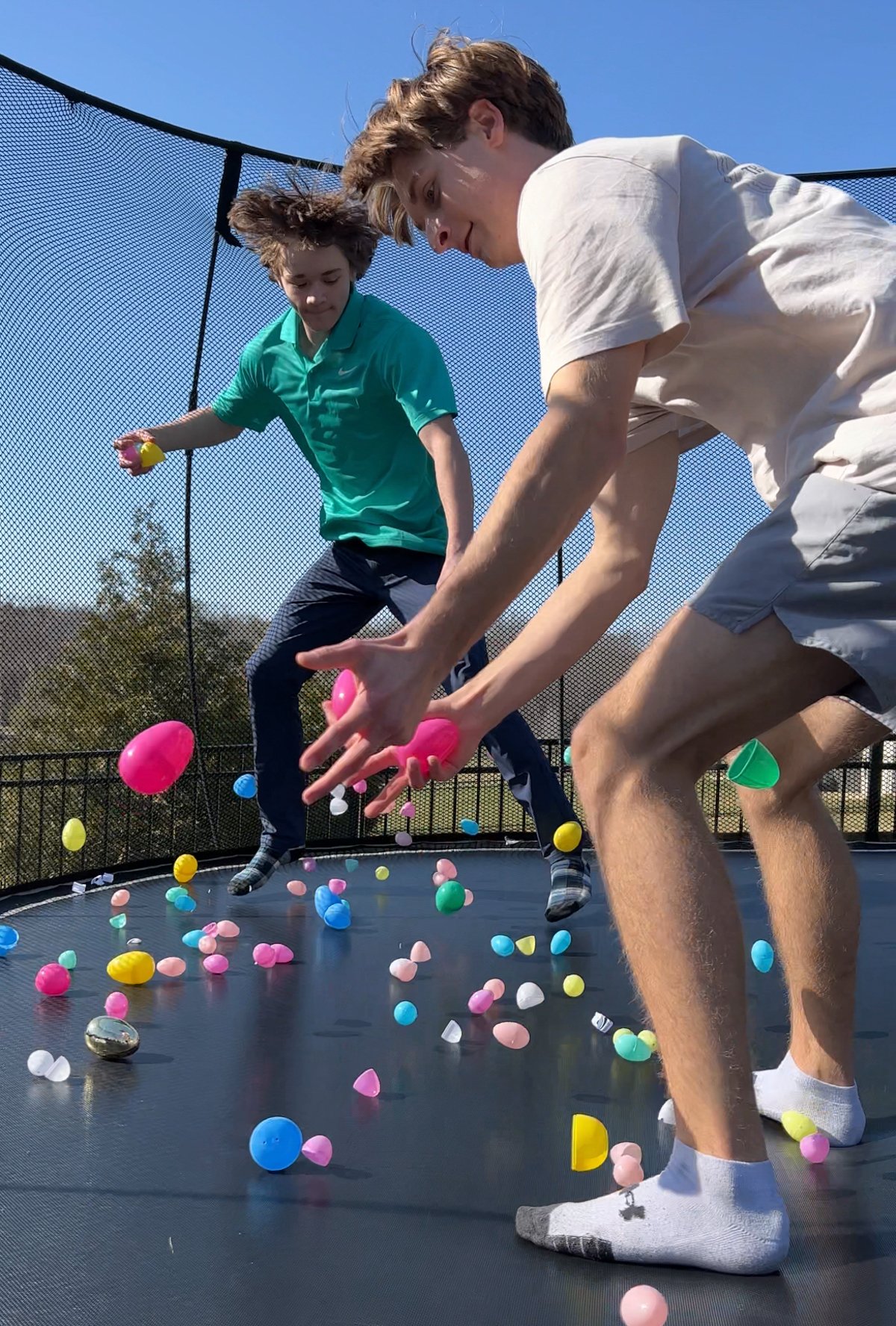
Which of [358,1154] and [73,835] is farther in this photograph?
[73,835]

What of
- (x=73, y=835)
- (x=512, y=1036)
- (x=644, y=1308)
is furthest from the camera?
(x=73, y=835)

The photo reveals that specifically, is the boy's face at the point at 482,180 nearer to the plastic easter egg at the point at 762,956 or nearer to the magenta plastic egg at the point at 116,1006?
the magenta plastic egg at the point at 116,1006

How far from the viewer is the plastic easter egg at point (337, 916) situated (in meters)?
2.57

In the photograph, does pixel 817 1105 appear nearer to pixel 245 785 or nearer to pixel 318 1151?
pixel 318 1151

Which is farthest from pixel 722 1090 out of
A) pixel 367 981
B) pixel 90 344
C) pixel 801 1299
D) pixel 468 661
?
pixel 90 344

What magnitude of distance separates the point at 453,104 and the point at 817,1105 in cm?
129

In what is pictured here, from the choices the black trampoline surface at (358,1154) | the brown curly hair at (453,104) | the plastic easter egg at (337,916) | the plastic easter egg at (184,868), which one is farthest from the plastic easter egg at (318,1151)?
the plastic easter egg at (184,868)

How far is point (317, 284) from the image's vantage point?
9.15 ft

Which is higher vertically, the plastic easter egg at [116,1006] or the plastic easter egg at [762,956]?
the plastic easter egg at [762,956]

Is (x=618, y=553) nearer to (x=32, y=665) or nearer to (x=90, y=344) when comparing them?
(x=90, y=344)

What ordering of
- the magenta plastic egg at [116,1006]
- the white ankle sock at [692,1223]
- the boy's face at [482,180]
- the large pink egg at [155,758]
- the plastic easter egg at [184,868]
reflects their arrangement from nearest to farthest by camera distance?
the white ankle sock at [692,1223]
the boy's face at [482,180]
the magenta plastic egg at [116,1006]
the large pink egg at [155,758]
the plastic easter egg at [184,868]

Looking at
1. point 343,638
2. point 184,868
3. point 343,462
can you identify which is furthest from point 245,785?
point 343,462

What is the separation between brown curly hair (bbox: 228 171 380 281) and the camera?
8.84 feet

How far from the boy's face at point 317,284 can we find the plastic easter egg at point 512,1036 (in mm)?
1836
